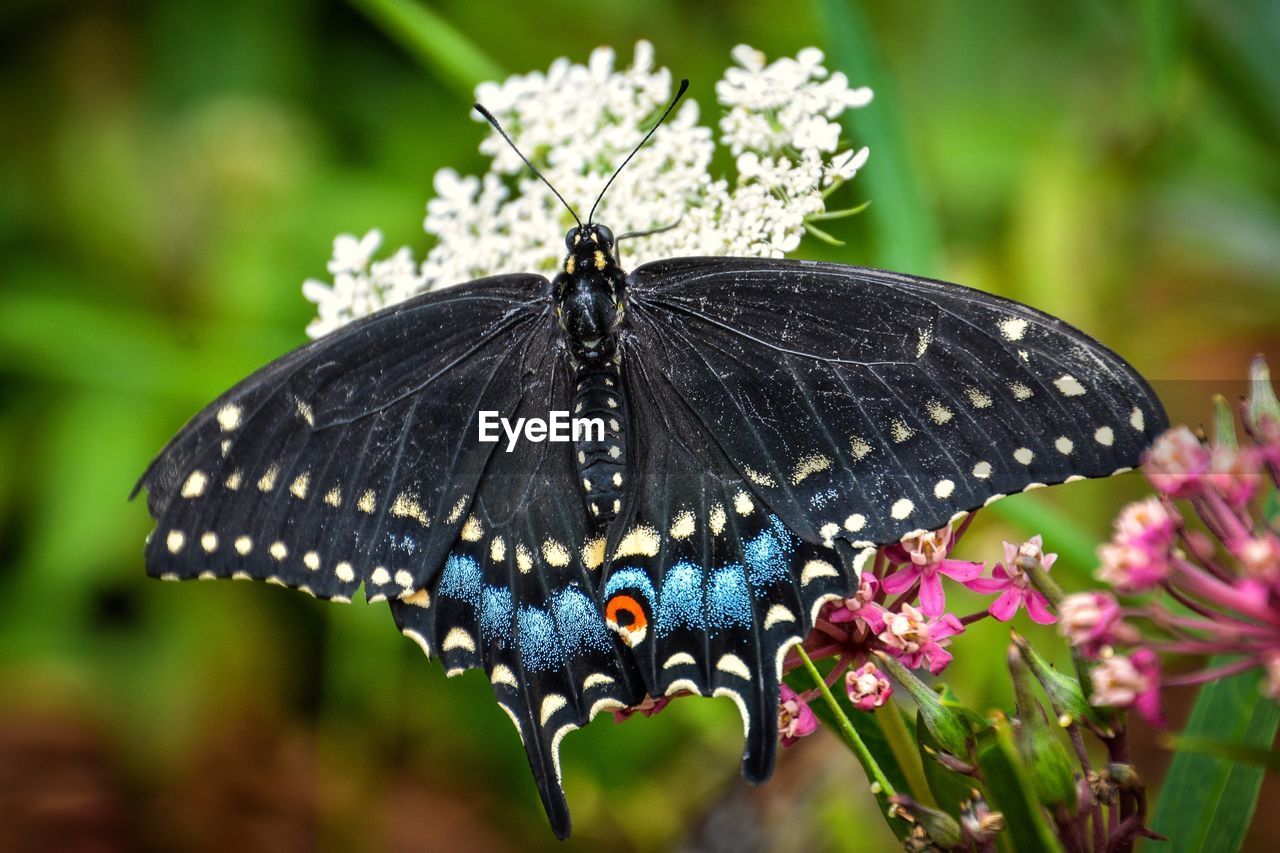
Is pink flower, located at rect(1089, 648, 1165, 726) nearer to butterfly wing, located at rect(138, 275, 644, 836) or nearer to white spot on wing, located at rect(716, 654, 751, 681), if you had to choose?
white spot on wing, located at rect(716, 654, 751, 681)

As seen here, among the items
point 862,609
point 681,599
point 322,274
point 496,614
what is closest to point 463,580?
point 496,614

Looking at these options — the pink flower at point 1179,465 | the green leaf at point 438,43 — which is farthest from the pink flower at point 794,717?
the green leaf at point 438,43

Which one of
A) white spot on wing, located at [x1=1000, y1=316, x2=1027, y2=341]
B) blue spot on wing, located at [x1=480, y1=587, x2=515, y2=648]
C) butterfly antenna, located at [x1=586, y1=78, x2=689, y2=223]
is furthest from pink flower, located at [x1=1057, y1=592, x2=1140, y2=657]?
butterfly antenna, located at [x1=586, y1=78, x2=689, y2=223]

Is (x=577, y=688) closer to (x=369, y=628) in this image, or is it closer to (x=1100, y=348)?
(x=1100, y=348)

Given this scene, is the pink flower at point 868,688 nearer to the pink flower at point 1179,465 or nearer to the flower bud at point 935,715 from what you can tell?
the flower bud at point 935,715

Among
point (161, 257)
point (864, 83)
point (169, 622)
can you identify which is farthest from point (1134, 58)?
point (169, 622)

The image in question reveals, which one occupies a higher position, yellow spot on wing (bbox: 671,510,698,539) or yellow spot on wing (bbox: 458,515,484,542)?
yellow spot on wing (bbox: 458,515,484,542)
